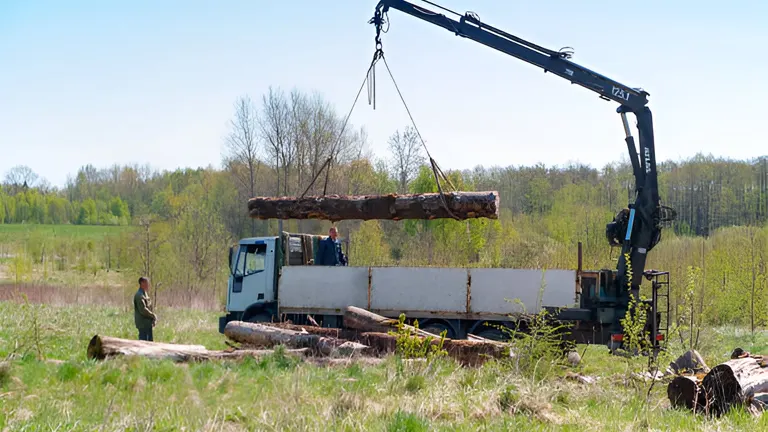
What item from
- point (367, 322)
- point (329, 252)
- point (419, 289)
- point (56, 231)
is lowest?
point (367, 322)

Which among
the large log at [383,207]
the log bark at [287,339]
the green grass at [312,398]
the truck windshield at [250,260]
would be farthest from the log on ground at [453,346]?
the truck windshield at [250,260]

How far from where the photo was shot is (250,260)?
1722cm

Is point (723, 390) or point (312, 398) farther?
point (723, 390)

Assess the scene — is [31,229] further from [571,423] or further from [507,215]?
[571,423]

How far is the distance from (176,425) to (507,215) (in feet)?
145

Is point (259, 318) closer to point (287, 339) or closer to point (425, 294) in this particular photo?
point (425, 294)

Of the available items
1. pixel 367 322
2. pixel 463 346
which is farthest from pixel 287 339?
pixel 463 346

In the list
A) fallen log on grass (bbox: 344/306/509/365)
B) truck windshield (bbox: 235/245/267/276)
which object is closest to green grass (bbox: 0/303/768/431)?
fallen log on grass (bbox: 344/306/509/365)

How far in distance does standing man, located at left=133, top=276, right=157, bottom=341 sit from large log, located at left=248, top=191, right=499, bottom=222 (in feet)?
11.5

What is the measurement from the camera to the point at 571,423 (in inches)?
286

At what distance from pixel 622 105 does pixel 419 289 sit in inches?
234

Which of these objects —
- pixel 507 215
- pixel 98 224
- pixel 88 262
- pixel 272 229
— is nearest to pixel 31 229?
pixel 88 262

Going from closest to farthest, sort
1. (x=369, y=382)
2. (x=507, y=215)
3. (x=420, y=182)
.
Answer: (x=369, y=382) < (x=420, y=182) < (x=507, y=215)

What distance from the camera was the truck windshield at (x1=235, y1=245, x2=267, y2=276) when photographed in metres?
17.1
